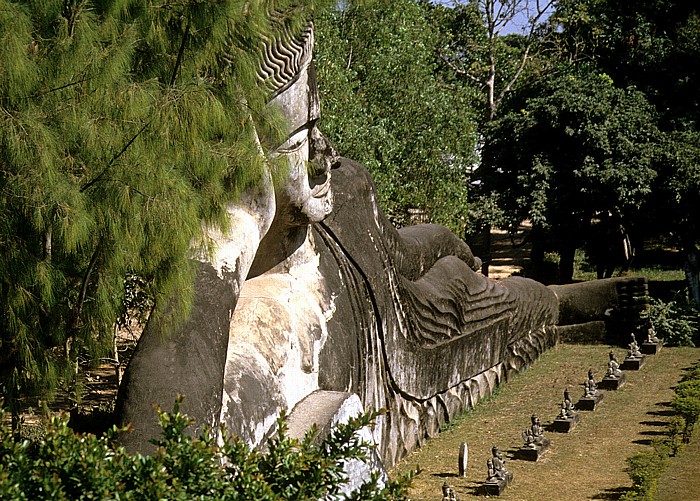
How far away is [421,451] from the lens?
672 centimetres

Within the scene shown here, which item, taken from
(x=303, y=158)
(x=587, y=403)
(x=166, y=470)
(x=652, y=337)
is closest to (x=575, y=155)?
(x=652, y=337)

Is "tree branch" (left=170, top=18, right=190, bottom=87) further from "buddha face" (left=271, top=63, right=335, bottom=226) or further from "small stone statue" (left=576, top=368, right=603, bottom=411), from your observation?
"small stone statue" (left=576, top=368, right=603, bottom=411)

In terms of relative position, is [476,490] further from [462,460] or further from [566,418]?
[566,418]

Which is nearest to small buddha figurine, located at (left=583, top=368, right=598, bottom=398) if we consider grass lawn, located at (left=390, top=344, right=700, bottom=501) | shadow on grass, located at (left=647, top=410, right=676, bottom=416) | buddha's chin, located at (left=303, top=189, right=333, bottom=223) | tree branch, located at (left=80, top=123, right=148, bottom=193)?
grass lawn, located at (left=390, top=344, right=700, bottom=501)

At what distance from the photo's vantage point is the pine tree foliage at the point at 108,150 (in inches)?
141

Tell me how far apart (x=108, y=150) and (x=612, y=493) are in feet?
12.4

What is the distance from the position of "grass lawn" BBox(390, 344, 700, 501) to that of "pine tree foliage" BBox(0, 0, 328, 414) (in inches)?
70.3

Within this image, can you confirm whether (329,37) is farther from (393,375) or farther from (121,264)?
(121,264)

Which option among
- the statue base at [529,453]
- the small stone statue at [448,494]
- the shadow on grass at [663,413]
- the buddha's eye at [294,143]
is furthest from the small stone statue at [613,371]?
the buddha's eye at [294,143]

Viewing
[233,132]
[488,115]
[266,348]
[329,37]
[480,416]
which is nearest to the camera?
[233,132]

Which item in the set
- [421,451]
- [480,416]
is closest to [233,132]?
[421,451]

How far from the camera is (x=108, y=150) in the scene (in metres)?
3.71

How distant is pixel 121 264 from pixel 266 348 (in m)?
1.01

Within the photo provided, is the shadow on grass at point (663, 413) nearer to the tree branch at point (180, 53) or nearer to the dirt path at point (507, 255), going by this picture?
the tree branch at point (180, 53)
